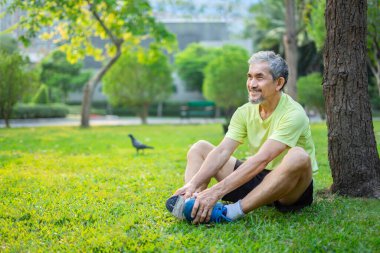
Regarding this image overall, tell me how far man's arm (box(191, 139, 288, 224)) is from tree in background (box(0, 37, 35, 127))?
14332 mm

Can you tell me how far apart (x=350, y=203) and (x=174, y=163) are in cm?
349

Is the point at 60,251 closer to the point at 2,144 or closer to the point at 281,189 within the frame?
the point at 281,189

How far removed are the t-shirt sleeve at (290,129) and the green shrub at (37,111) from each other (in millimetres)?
18927

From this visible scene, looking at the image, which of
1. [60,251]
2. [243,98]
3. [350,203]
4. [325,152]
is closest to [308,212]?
[350,203]

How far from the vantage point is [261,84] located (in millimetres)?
3453

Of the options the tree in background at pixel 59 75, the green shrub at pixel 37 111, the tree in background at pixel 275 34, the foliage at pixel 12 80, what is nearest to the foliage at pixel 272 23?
the tree in background at pixel 275 34

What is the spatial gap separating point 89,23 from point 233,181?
43.6 ft

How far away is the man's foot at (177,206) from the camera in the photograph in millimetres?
3266

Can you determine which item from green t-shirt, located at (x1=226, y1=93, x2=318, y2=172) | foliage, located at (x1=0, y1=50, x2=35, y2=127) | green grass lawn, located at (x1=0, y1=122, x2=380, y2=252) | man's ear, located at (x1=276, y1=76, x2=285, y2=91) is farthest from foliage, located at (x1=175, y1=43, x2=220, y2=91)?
man's ear, located at (x1=276, y1=76, x2=285, y2=91)

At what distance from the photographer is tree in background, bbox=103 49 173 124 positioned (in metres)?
21.1

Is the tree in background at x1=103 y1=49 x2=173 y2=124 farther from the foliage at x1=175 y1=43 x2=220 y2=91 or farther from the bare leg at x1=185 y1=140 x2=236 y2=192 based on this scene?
the bare leg at x1=185 y1=140 x2=236 y2=192

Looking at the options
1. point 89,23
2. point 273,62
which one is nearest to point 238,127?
point 273,62

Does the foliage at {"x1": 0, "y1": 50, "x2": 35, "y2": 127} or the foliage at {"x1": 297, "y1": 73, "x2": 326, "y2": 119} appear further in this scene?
the foliage at {"x1": 297, "y1": 73, "x2": 326, "y2": 119}

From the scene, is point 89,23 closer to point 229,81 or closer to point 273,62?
point 229,81
